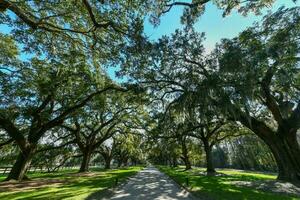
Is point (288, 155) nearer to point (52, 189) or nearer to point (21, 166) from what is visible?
point (52, 189)

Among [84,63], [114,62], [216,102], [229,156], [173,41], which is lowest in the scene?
[216,102]

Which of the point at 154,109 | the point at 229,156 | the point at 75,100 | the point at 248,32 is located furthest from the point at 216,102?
the point at 229,156

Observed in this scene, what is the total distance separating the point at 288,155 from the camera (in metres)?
14.3

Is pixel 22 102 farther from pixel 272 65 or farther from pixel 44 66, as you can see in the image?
pixel 272 65

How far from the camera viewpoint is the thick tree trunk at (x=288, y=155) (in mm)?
13781

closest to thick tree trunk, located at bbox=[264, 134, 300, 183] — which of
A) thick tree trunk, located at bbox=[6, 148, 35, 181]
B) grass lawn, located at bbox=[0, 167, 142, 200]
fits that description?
grass lawn, located at bbox=[0, 167, 142, 200]

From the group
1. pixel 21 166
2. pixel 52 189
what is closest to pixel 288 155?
pixel 52 189

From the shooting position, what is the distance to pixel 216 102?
11094 millimetres

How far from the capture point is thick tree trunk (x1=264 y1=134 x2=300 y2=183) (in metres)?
13.8

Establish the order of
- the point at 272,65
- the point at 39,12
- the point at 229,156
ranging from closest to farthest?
the point at 39,12 → the point at 272,65 → the point at 229,156

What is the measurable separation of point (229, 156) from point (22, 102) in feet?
179

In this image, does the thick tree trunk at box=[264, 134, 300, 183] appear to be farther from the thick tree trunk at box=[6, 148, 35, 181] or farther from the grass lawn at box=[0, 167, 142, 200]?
the thick tree trunk at box=[6, 148, 35, 181]

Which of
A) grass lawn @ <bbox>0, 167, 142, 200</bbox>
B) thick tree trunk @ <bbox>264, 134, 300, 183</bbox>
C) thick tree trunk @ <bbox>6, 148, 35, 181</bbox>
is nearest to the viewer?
grass lawn @ <bbox>0, 167, 142, 200</bbox>

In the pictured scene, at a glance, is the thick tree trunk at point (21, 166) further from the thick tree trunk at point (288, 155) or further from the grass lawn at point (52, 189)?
the thick tree trunk at point (288, 155)
